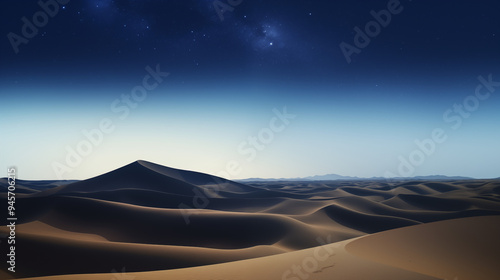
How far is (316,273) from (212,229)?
15.0 meters

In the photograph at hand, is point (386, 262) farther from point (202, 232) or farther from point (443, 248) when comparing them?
point (202, 232)

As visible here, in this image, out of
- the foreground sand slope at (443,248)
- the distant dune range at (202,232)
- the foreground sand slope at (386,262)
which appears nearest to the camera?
the foreground sand slope at (386,262)

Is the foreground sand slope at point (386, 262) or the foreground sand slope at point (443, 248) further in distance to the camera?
the foreground sand slope at point (443, 248)

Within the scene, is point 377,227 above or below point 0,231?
below

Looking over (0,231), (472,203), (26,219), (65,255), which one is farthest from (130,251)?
(472,203)

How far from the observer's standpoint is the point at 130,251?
1205 centimetres

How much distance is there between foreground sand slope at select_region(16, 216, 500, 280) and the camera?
21.3 ft

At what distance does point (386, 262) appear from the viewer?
743cm

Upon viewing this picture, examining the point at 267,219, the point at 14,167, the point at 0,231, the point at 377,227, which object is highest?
the point at 14,167

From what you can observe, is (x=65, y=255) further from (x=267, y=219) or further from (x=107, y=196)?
(x=107, y=196)

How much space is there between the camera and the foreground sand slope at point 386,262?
6.48 meters

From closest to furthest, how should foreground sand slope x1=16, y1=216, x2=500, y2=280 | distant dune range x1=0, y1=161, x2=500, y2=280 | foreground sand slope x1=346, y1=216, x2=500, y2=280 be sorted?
foreground sand slope x1=16, y1=216, x2=500, y2=280 < foreground sand slope x1=346, y1=216, x2=500, y2=280 < distant dune range x1=0, y1=161, x2=500, y2=280

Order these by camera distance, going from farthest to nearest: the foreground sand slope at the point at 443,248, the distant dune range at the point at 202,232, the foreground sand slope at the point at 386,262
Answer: the distant dune range at the point at 202,232 → the foreground sand slope at the point at 443,248 → the foreground sand slope at the point at 386,262

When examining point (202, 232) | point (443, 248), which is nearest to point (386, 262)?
point (443, 248)
